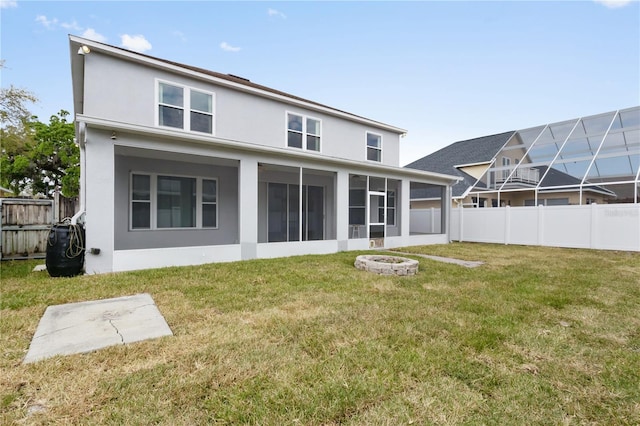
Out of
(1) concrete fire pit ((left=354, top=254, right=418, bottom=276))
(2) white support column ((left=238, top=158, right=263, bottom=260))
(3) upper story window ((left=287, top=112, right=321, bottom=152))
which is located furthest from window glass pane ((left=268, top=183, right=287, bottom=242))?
(1) concrete fire pit ((left=354, top=254, right=418, bottom=276))

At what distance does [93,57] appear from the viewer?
7.65 m

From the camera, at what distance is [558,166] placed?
13.7 metres

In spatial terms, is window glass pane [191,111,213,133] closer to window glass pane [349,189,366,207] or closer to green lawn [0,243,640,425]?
green lawn [0,243,640,425]

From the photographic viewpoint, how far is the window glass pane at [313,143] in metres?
11.5

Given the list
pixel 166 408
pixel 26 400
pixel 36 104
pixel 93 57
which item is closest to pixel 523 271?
pixel 166 408

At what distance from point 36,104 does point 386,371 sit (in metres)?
20.7

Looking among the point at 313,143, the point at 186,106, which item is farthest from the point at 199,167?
the point at 313,143

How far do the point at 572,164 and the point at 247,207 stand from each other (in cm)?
1417

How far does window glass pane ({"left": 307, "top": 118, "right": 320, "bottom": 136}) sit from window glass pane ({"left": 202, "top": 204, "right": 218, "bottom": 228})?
14.7 feet

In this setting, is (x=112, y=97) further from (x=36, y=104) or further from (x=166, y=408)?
(x=36, y=104)

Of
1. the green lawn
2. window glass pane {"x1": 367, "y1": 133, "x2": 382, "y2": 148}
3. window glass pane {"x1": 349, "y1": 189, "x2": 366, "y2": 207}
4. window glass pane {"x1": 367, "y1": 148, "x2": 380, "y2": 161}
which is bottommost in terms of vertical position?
the green lawn

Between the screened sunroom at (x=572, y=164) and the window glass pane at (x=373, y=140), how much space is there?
19.7 ft

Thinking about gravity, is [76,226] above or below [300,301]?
above

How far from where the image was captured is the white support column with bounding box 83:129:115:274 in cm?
609
